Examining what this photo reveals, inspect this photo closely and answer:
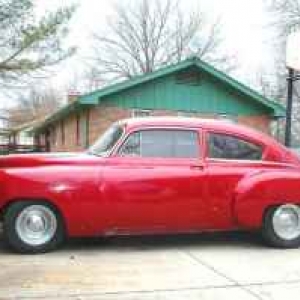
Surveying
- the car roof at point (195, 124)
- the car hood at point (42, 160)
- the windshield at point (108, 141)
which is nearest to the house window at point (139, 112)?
the windshield at point (108, 141)

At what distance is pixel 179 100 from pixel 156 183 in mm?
15581

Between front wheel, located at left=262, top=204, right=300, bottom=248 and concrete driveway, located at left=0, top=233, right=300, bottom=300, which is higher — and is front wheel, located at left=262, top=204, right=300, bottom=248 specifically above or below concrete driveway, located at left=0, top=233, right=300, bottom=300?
above

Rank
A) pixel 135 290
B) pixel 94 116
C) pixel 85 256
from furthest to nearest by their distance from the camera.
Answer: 1. pixel 94 116
2. pixel 85 256
3. pixel 135 290

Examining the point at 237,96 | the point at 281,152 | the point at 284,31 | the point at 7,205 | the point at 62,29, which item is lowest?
the point at 7,205

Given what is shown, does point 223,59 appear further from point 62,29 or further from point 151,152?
point 151,152

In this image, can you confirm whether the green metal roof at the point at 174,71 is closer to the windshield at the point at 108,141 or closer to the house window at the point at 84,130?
the house window at the point at 84,130

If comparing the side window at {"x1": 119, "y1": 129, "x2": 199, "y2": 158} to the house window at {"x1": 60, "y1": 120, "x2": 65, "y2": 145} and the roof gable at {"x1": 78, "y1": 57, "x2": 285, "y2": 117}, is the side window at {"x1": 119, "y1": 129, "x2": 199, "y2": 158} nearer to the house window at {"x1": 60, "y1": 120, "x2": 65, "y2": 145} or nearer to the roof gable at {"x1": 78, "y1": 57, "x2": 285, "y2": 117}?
the roof gable at {"x1": 78, "y1": 57, "x2": 285, "y2": 117}

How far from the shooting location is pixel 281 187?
29.3 ft

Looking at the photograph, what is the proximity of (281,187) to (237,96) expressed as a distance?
15.8 meters

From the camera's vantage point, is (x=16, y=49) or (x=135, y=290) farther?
(x=16, y=49)

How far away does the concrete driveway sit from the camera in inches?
255

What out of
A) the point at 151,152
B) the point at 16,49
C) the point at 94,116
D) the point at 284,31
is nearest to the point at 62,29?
the point at 16,49

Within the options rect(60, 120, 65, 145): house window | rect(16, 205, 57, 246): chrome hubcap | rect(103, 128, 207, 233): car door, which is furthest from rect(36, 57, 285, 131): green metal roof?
rect(16, 205, 57, 246): chrome hubcap

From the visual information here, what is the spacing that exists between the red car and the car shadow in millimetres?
290
